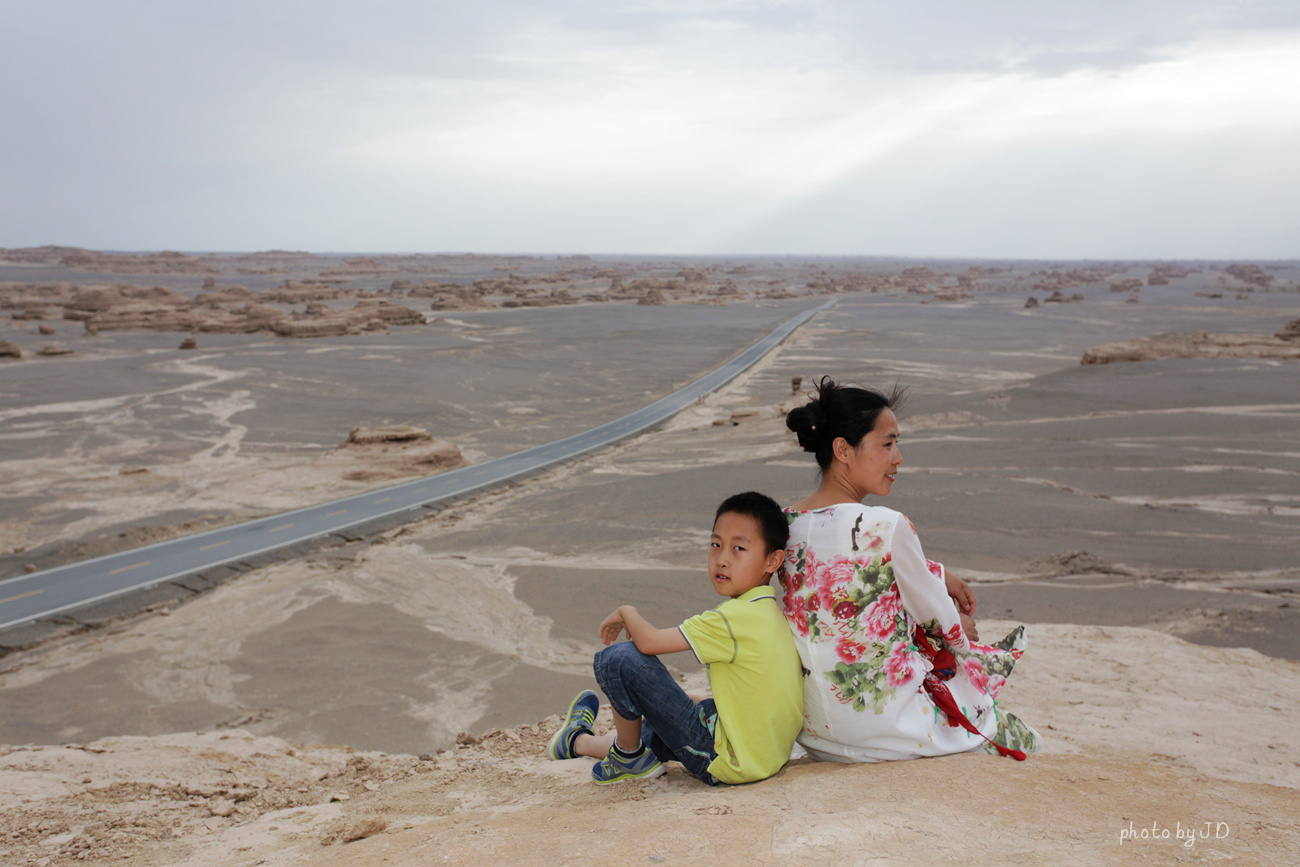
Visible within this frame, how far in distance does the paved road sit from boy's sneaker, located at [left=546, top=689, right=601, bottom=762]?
12.1 m

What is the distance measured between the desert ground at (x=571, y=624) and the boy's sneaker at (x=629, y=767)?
97mm

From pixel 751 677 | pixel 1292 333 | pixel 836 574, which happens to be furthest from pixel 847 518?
pixel 1292 333

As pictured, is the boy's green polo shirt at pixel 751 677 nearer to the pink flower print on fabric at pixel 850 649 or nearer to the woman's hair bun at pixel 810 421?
the pink flower print on fabric at pixel 850 649

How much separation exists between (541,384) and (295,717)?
3249cm

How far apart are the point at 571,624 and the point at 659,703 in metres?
8.47

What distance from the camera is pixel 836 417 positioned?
3.42m

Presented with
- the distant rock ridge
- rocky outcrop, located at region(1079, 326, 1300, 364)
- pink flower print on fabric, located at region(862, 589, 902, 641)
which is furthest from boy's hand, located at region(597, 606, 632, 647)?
the distant rock ridge

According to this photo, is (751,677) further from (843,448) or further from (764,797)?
(843,448)

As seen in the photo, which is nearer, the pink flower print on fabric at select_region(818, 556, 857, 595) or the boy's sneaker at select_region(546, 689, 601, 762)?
the pink flower print on fabric at select_region(818, 556, 857, 595)

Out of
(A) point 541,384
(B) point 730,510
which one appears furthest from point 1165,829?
(A) point 541,384

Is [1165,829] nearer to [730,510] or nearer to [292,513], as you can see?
[730,510]

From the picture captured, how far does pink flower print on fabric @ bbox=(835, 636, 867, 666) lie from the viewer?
3.28 meters

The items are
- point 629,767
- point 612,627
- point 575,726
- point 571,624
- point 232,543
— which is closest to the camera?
point 612,627

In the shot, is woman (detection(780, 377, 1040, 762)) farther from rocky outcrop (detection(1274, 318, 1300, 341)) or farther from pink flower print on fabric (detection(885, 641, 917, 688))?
rocky outcrop (detection(1274, 318, 1300, 341))
